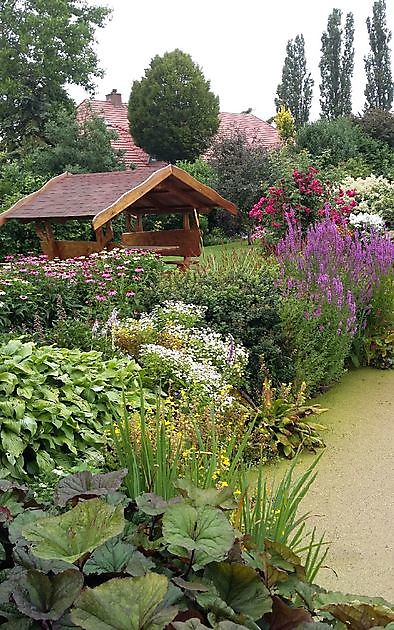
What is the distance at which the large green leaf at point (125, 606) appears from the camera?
92 cm

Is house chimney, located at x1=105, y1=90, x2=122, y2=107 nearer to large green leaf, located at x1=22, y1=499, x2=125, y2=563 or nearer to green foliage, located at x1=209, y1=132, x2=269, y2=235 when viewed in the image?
green foliage, located at x1=209, y1=132, x2=269, y2=235

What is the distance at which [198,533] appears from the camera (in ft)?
3.86

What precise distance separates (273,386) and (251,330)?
461mm

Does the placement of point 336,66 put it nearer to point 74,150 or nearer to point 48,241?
point 74,150

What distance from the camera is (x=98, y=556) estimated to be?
46.6 inches

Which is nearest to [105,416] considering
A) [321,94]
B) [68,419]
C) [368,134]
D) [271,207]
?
[68,419]

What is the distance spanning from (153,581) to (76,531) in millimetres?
199

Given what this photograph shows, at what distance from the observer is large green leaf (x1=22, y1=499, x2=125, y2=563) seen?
1071 millimetres

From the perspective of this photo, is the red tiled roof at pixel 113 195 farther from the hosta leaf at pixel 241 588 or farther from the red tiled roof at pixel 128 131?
the red tiled roof at pixel 128 131

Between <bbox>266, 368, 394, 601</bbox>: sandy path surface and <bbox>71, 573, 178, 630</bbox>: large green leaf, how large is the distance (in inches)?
84.8

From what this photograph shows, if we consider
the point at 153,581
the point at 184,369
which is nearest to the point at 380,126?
the point at 184,369

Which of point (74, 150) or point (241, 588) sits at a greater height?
point (74, 150)

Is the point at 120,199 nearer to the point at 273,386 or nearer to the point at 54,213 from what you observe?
the point at 54,213

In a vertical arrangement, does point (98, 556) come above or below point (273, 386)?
above
